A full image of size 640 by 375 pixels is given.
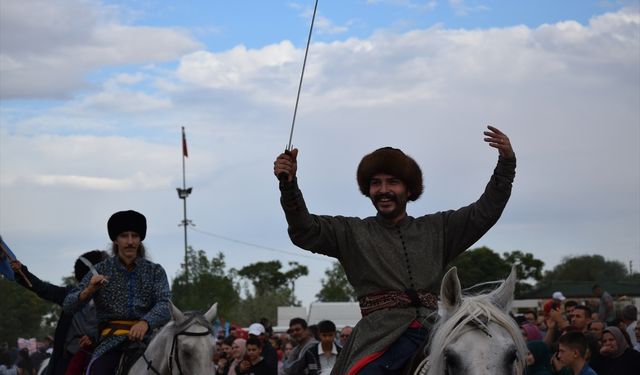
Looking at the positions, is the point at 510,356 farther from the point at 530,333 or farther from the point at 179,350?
the point at 530,333

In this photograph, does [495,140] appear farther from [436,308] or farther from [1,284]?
[1,284]

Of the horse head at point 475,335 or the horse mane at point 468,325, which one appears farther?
the horse mane at point 468,325

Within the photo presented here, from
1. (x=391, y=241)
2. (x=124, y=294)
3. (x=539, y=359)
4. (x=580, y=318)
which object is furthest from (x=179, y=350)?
(x=580, y=318)

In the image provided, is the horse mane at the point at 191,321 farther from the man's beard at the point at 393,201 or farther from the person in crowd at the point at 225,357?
the person in crowd at the point at 225,357

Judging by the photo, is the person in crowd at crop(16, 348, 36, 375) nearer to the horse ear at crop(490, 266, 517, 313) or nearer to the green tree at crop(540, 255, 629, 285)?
the horse ear at crop(490, 266, 517, 313)

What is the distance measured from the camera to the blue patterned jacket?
35.4 ft

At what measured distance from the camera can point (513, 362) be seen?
18.7ft

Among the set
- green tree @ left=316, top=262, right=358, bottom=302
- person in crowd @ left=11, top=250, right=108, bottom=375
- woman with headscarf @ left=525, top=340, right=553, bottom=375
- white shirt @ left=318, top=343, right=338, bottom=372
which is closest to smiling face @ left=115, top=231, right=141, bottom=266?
person in crowd @ left=11, top=250, right=108, bottom=375

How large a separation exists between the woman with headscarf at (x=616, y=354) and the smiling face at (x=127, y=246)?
233 inches

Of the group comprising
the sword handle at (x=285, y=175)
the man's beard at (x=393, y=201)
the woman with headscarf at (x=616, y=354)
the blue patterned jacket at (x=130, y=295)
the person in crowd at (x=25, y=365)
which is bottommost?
the person in crowd at (x=25, y=365)

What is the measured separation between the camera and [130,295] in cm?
1084

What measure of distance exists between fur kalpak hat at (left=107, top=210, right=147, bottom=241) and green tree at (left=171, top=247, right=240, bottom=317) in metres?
41.3

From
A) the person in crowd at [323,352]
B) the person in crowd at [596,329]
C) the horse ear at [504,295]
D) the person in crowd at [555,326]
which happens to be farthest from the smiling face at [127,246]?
the person in crowd at [555,326]

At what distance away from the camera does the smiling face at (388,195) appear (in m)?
7.03
